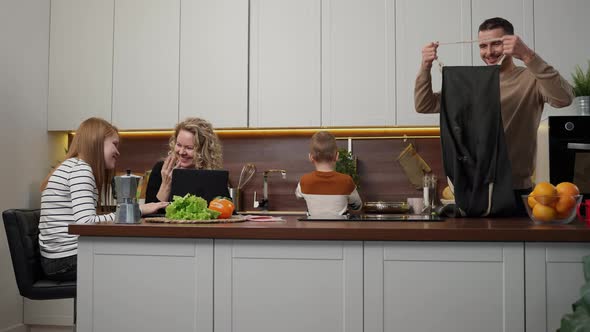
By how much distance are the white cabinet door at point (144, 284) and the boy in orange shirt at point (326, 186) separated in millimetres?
1030

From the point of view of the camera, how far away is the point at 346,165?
3.99m

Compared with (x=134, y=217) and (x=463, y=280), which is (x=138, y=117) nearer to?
(x=134, y=217)

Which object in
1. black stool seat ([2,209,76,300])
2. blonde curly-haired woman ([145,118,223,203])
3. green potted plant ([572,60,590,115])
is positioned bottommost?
black stool seat ([2,209,76,300])

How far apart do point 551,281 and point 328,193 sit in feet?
4.66

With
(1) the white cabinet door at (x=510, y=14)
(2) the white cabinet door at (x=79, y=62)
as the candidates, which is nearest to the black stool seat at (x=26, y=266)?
(2) the white cabinet door at (x=79, y=62)

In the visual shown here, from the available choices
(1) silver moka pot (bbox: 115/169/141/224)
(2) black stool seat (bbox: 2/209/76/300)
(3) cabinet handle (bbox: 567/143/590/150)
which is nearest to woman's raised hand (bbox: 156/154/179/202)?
(2) black stool seat (bbox: 2/209/76/300)

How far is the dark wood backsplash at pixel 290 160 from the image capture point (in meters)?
4.12

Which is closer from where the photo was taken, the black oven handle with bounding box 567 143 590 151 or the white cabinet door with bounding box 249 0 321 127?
the black oven handle with bounding box 567 143 590 151

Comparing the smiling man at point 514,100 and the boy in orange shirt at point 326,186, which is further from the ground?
the smiling man at point 514,100

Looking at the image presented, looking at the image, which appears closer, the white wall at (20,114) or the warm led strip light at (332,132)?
the white wall at (20,114)

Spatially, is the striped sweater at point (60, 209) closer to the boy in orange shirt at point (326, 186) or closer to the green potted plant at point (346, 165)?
the boy in orange shirt at point (326, 186)

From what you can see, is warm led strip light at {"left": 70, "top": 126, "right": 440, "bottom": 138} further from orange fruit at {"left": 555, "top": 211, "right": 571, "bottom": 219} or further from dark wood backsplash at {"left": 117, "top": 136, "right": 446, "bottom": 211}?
orange fruit at {"left": 555, "top": 211, "right": 571, "bottom": 219}

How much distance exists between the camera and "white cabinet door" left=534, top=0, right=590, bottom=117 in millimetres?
3551

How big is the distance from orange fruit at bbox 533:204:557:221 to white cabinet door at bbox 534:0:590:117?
184 centimetres
